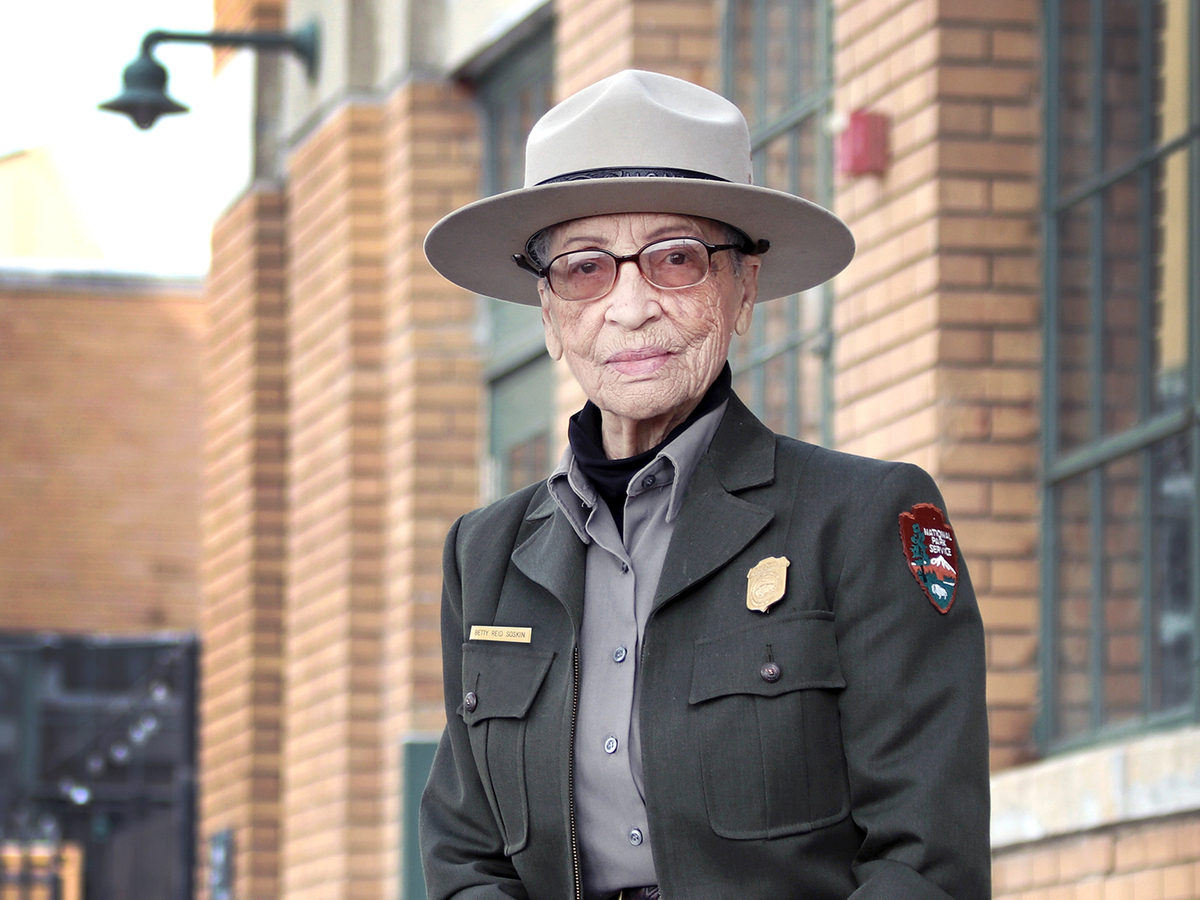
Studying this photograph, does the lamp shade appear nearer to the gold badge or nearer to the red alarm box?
the red alarm box

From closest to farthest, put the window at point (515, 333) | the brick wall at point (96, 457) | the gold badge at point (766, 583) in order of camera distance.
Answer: the gold badge at point (766, 583) → the window at point (515, 333) → the brick wall at point (96, 457)

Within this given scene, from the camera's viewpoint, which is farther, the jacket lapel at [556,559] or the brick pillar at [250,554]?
the brick pillar at [250,554]

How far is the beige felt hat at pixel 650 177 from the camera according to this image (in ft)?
9.94

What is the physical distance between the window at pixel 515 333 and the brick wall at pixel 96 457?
13480 mm

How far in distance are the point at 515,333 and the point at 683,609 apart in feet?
19.4

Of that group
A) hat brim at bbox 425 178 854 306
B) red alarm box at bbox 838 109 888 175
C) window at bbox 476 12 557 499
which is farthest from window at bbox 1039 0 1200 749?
window at bbox 476 12 557 499

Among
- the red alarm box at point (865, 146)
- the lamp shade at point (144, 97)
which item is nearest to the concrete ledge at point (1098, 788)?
the red alarm box at point (865, 146)

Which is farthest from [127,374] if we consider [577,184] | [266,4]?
[577,184]

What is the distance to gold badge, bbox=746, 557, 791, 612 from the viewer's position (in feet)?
9.29

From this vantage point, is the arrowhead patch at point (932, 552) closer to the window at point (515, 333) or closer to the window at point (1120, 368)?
the window at point (1120, 368)

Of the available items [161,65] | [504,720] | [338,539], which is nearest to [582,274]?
[504,720]

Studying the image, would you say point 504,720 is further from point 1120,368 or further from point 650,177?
point 1120,368

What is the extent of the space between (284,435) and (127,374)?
12508 mm

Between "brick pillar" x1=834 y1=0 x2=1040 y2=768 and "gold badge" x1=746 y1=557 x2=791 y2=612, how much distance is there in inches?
105
